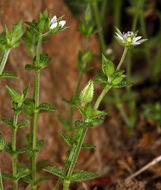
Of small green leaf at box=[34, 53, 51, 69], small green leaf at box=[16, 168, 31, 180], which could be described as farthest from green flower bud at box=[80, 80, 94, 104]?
small green leaf at box=[16, 168, 31, 180]

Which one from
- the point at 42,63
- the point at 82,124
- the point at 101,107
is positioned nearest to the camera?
the point at 82,124

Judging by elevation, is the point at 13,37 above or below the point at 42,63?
above

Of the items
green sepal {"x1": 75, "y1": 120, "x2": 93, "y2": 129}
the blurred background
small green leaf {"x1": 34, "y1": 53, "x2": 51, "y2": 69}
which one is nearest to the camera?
green sepal {"x1": 75, "y1": 120, "x2": 93, "y2": 129}

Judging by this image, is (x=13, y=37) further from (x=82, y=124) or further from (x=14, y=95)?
(x=82, y=124)

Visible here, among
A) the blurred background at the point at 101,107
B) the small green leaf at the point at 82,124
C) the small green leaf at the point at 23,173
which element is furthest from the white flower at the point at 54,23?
the small green leaf at the point at 23,173

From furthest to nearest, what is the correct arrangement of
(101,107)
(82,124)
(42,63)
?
(101,107) → (42,63) → (82,124)

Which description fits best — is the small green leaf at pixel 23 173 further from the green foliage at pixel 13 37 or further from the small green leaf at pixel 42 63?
the green foliage at pixel 13 37

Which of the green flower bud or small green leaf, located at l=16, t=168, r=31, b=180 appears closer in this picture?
the green flower bud

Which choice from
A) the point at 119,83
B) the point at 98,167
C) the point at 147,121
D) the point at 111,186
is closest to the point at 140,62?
the point at 147,121

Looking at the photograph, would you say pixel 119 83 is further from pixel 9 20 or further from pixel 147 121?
pixel 147 121

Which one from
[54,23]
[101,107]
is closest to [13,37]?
[54,23]

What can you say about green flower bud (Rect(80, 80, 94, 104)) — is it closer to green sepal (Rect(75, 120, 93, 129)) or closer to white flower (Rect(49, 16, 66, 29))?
green sepal (Rect(75, 120, 93, 129))

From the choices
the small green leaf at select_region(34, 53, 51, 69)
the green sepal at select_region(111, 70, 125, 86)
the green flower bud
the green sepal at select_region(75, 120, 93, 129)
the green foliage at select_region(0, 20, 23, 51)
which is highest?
the green foliage at select_region(0, 20, 23, 51)
